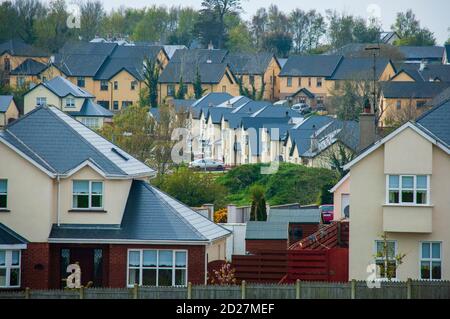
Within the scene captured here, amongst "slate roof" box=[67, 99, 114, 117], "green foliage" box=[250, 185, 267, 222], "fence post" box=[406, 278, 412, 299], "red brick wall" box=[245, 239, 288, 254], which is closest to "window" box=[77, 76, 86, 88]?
"slate roof" box=[67, 99, 114, 117]

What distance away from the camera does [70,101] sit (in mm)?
96125

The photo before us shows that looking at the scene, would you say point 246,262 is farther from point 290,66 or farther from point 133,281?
point 290,66

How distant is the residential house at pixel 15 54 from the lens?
397 ft

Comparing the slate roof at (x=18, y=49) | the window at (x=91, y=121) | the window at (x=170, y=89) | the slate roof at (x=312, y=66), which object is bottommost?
the window at (x=91, y=121)

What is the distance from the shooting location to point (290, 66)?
405ft

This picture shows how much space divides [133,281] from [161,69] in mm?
85994

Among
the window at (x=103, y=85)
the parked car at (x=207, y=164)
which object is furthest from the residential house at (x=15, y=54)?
the parked car at (x=207, y=164)

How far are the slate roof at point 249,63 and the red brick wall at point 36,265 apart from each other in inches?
3484

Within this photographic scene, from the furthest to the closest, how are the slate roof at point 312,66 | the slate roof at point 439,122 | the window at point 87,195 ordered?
1. the slate roof at point 312,66
2. the slate roof at point 439,122
3. the window at point 87,195

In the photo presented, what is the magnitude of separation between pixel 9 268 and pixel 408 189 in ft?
32.9

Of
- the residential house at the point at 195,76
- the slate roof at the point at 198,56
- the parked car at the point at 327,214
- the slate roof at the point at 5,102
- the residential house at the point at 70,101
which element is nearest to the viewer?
the parked car at the point at 327,214

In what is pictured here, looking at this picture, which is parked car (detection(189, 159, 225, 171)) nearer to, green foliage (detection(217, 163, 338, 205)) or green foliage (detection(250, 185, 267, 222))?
green foliage (detection(217, 163, 338, 205))

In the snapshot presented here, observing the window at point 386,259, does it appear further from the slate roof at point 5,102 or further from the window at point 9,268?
A: the slate roof at point 5,102

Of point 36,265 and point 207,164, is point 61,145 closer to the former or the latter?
point 36,265
